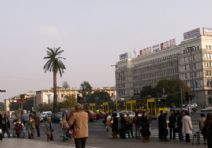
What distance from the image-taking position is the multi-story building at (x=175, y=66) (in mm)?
141125

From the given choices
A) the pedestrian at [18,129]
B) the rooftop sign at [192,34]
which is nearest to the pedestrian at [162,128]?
the pedestrian at [18,129]

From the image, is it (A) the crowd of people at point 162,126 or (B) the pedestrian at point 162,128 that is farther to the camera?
(B) the pedestrian at point 162,128

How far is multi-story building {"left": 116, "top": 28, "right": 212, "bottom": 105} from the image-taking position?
141m

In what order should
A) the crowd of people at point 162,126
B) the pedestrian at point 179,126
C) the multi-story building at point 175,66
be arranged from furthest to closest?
the multi-story building at point 175,66
the pedestrian at point 179,126
the crowd of people at point 162,126

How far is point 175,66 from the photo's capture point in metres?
154

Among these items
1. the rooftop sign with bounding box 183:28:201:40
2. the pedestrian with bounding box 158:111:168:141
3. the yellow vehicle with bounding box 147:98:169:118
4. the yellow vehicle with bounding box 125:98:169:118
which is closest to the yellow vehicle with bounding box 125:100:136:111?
the yellow vehicle with bounding box 125:98:169:118

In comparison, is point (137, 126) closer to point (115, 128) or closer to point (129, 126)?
point (129, 126)

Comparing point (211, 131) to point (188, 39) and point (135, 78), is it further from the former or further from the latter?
point (135, 78)

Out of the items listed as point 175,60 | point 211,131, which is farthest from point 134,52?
point 211,131

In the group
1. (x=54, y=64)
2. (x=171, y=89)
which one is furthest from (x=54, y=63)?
(x=171, y=89)

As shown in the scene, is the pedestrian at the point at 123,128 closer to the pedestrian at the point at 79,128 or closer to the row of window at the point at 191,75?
the pedestrian at the point at 79,128

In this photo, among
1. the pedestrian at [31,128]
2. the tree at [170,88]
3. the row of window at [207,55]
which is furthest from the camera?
the row of window at [207,55]

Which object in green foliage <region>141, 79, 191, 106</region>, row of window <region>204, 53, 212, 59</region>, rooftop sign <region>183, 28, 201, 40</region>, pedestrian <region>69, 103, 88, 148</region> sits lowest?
pedestrian <region>69, 103, 88, 148</region>

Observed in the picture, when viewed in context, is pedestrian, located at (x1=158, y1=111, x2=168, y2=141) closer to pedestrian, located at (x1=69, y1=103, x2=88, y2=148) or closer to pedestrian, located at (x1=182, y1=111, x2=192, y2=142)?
pedestrian, located at (x1=182, y1=111, x2=192, y2=142)
